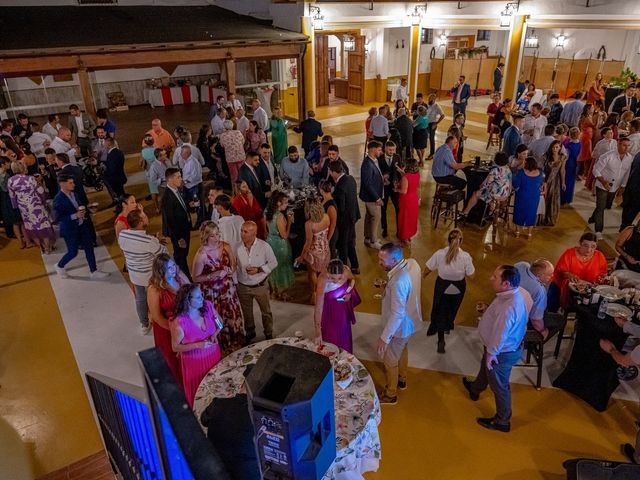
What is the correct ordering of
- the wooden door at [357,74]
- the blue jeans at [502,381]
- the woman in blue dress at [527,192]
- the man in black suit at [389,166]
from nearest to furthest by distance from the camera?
the blue jeans at [502,381], the woman in blue dress at [527,192], the man in black suit at [389,166], the wooden door at [357,74]

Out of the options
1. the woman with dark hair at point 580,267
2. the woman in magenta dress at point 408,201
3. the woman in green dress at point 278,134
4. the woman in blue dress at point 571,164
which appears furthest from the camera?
the woman in green dress at point 278,134

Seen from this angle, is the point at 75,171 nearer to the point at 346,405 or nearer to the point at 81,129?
the point at 81,129

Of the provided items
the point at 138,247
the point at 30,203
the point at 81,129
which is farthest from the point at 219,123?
the point at 138,247

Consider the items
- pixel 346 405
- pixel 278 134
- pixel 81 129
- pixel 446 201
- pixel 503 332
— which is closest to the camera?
pixel 346 405

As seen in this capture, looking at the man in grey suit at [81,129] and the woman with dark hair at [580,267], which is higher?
the man in grey suit at [81,129]

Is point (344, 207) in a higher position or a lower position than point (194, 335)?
higher

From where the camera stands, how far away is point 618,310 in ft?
13.8

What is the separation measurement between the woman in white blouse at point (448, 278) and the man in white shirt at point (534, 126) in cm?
541

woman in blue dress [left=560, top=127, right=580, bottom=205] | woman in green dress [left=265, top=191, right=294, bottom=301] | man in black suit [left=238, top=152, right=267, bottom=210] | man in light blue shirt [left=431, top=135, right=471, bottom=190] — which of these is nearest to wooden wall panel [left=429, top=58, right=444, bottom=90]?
woman in blue dress [left=560, top=127, right=580, bottom=205]

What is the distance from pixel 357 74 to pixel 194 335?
16.1m

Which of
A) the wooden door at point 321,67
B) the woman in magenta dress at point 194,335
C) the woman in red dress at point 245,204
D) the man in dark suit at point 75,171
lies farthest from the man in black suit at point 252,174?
the wooden door at point 321,67

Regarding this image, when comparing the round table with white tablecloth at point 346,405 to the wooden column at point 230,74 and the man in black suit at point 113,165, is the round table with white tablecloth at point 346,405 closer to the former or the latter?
the man in black suit at point 113,165

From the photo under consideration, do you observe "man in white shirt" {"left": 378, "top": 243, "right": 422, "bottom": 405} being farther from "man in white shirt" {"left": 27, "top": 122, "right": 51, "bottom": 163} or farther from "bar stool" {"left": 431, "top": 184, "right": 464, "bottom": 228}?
"man in white shirt" {"left": 27, "top": 122, "right": 51, "bottom": 163}

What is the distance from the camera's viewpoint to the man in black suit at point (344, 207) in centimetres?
603
